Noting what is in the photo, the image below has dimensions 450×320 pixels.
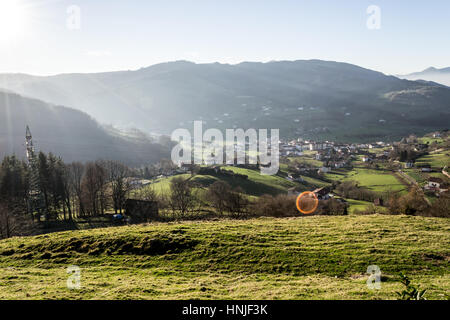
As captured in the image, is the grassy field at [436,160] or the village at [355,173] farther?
the grassy field at [436,160]

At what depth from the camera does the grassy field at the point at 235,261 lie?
14.6 m

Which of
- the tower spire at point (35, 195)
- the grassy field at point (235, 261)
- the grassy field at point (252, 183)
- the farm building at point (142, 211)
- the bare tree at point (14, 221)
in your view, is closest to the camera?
the grassy field at point (235, 261)

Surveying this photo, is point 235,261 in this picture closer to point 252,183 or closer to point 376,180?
point 252,183

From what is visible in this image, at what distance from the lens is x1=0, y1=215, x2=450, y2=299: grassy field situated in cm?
1459

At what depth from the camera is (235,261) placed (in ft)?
65.8

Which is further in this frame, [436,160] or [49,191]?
[436,160]

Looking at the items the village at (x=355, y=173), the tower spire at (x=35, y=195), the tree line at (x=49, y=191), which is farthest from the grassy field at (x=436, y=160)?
the tower spire at (x=35, y=195)

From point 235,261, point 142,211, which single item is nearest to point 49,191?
point 142,211

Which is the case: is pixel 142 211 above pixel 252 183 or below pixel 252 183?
above

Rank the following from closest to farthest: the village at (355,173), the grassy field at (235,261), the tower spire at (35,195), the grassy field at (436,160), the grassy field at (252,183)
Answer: the grassy field at (235,261)
the tower spire at (35,195)
the village at (355,173)
the grassy field at (252,183)
the grassy field at (436,160)

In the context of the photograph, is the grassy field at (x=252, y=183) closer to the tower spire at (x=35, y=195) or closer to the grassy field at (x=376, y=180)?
the grassy field at (x=376, y=180)

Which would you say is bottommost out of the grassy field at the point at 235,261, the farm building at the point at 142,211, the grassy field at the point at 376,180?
the grassy field at the point at 376,180

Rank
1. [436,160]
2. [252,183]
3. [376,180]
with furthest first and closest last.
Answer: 1. [436,160]
2. [376,180]
3. [252,183]

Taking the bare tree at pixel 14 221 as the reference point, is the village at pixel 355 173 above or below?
below
